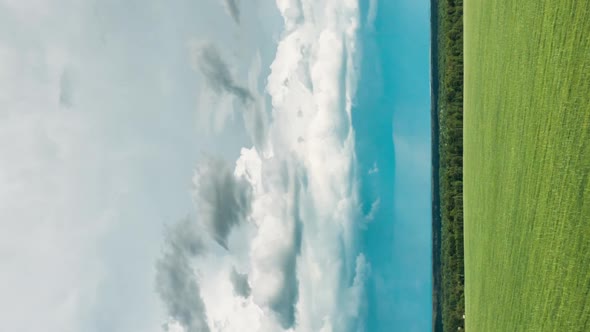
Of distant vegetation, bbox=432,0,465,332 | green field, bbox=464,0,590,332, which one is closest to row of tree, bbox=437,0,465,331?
distant vegetation, bbox=432,0,465,332

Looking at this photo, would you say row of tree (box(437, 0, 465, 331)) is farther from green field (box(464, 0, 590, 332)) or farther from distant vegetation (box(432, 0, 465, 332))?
green field (box(464, 0, 590, 332))

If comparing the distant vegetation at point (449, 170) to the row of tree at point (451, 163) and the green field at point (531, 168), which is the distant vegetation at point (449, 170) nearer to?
the row of tree at point (451, 163)

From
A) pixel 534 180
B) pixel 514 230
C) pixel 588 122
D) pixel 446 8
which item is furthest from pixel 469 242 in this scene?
pixel 446 8

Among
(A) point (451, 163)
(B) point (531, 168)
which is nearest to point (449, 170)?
(A) point (451, 163)

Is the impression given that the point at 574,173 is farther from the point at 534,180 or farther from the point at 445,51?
the point at 445,51

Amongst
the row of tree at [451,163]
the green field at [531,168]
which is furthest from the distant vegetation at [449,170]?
the green field at [531,168]

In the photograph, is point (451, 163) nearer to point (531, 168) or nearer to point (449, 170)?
point (449, 170)
